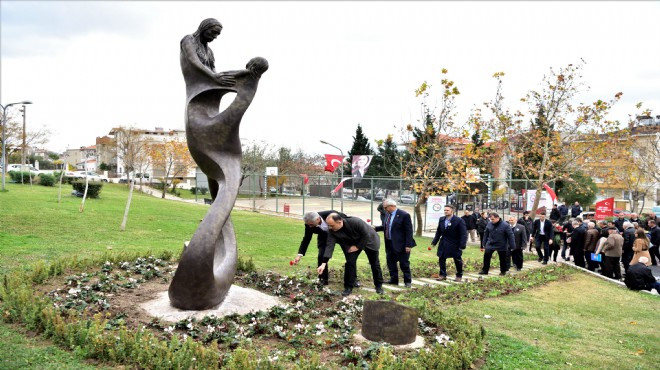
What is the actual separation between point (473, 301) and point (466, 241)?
2.39 metres

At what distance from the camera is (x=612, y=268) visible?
1386cm

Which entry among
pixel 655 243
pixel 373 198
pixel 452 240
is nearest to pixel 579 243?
pixel 655 243

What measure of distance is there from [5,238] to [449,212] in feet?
34.1

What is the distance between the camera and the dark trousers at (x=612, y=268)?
13812 millimetres

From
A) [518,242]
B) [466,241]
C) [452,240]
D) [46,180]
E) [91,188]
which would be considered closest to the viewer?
[452,240]

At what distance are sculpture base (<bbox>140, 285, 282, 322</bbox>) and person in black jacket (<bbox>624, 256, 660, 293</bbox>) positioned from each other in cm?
904

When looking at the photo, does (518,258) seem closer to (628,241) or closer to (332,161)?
(628,241)

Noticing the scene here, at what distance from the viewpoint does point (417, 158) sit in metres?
23.8

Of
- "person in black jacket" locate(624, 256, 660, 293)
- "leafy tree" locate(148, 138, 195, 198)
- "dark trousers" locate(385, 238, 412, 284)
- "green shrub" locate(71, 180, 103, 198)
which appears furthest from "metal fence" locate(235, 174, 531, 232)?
"leafy tree" locate(148, 138, 195, 198)

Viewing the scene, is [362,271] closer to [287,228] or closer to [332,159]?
[287,228]

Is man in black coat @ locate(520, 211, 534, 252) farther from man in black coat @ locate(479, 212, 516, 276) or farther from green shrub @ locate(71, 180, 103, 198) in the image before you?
green shrub @ locate(71, 180, 103, 198)

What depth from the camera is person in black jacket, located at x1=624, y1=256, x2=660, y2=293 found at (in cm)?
1179

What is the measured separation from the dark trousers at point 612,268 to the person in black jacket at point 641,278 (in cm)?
172

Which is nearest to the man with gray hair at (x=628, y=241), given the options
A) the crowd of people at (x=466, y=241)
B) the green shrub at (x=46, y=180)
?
the crowd of people at (x=466, y=241)
